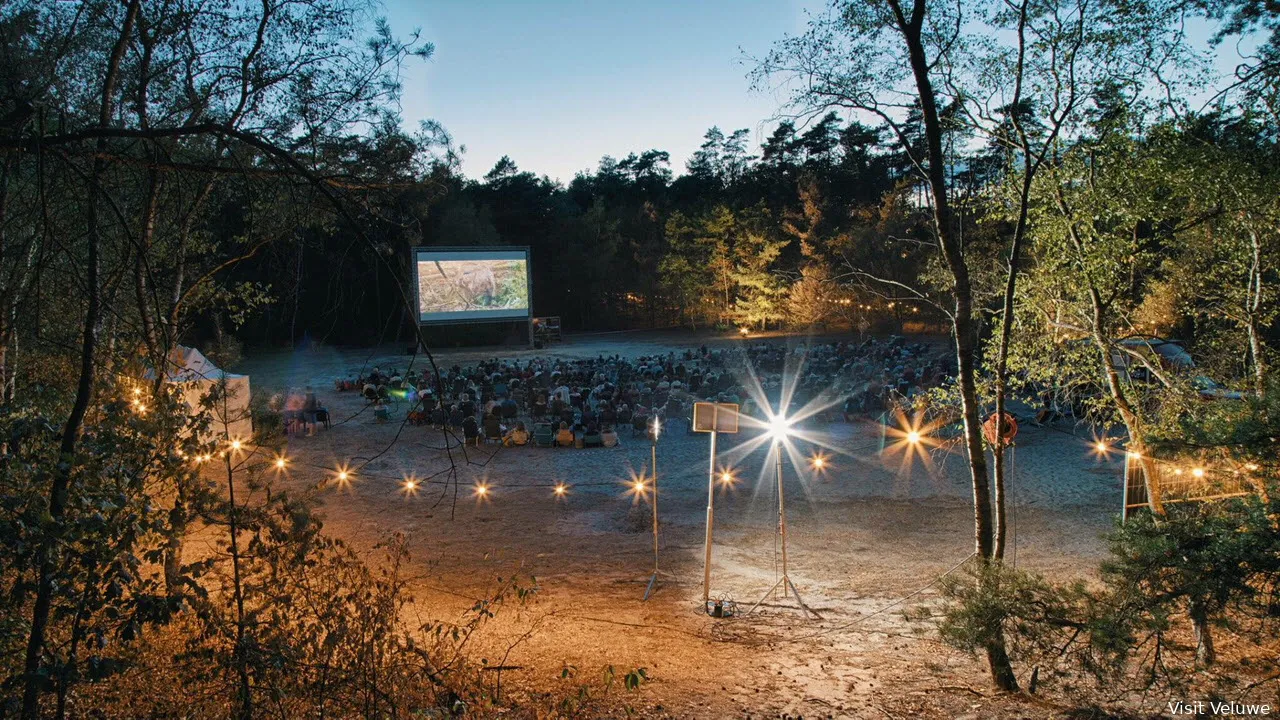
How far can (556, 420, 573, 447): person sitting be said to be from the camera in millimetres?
16516

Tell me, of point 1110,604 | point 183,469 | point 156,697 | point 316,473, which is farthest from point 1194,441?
point 316,473

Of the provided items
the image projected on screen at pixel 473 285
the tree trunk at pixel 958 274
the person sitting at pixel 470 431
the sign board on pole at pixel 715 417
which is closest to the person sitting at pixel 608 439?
the person sitting at pixel 470 431

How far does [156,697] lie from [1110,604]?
5707 millimetres

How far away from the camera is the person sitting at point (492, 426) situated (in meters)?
16.3

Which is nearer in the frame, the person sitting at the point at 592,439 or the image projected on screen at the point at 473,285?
the person sitting at the point at 592,439

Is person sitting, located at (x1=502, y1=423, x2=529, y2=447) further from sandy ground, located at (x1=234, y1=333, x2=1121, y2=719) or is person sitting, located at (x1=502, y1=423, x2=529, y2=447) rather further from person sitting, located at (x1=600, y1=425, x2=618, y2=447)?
person sitting, located at (x1=600, y1=425, x2=618, y2=447)

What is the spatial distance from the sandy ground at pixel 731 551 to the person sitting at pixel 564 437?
0.33 m

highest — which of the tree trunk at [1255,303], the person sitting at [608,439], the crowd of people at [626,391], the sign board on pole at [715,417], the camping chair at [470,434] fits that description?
the tree trunk at [1255,303]

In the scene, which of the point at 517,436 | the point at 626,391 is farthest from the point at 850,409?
the point at 517,436

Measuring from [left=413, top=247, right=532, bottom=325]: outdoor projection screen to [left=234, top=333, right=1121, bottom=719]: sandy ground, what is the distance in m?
19.2

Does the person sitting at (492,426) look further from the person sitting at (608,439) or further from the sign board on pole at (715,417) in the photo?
the sign board on pole at (715,417)

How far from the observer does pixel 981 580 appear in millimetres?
5039

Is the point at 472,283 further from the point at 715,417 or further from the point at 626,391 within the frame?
the point at 715,417

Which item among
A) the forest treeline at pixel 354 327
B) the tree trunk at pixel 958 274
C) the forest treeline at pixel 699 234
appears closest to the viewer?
the forest treeline at pixel 354 327
